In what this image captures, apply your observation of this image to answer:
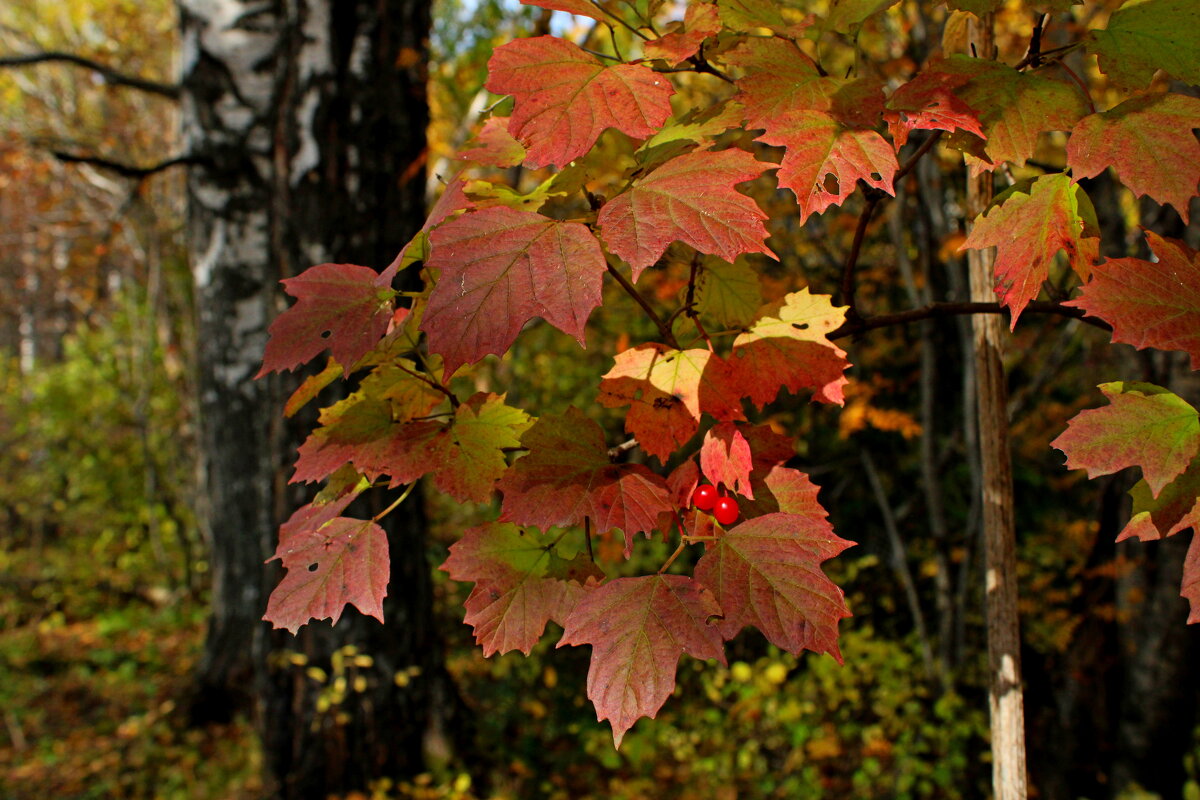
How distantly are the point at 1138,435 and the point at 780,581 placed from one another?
13.9 inches

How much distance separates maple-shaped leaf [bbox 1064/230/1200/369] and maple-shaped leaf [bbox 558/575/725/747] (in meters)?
0.46

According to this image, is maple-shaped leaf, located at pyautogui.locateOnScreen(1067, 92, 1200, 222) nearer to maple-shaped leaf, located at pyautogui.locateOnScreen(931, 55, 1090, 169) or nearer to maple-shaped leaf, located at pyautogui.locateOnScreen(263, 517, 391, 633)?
maple-shaped leaf, located at pyautogui.locateOnScreen(931, 55, 1090, 169)

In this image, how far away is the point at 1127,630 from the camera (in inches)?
120

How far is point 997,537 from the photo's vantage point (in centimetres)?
121

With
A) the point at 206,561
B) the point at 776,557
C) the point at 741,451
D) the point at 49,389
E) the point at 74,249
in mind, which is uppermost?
the point at 74,249

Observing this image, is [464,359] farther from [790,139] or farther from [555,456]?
[790,139]

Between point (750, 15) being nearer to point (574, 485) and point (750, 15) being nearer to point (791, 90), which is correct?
point (791, 90)

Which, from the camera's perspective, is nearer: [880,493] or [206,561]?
[880,493]

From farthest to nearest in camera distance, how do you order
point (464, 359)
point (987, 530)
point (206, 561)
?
point (206, 561), point (987, 530), point (464, 359)

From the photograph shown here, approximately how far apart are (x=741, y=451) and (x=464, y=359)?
0.30m

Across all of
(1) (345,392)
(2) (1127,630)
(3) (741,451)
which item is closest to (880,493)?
(2) (1127,630)

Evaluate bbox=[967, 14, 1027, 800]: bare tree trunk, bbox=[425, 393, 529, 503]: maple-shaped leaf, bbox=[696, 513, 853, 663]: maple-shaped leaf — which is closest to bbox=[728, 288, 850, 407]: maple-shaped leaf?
bbox=[696, 513, 853, 663]: maple-shaped leaf

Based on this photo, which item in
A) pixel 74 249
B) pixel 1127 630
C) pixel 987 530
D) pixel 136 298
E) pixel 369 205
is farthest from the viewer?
pixel 74 249

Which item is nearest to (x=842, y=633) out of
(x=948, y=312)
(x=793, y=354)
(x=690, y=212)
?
(x=948, y=312)
